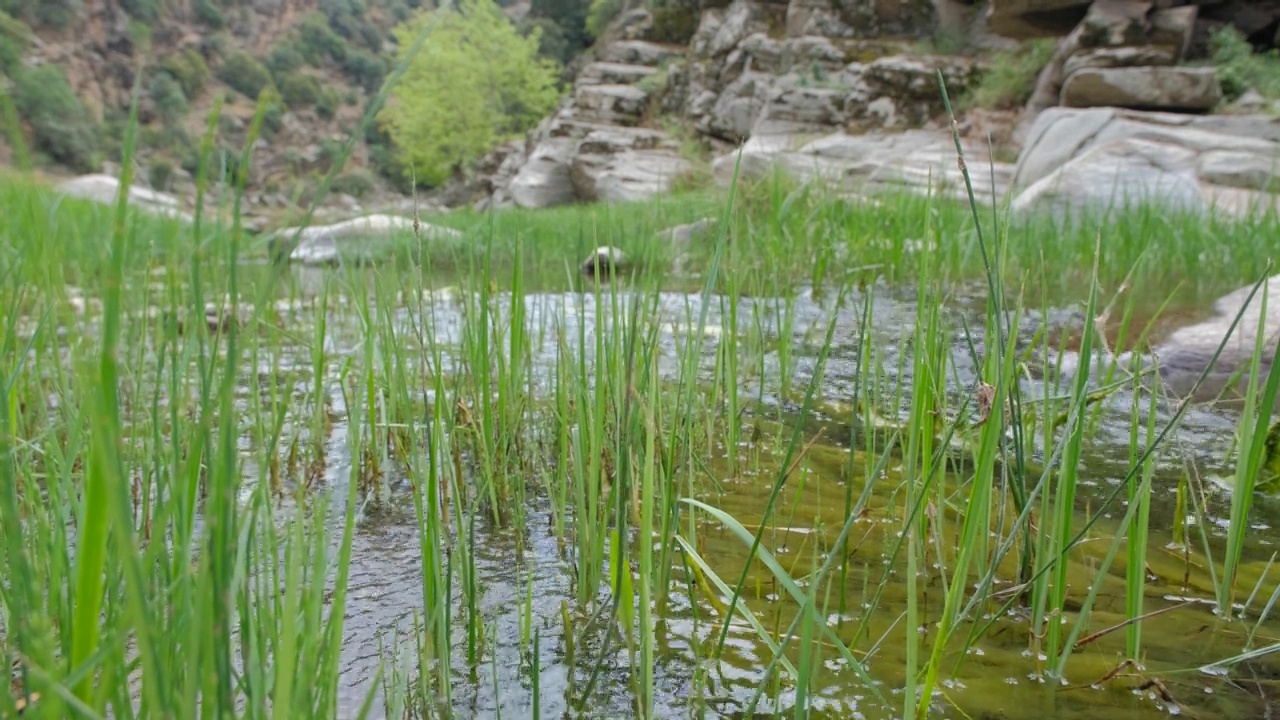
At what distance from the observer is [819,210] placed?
4137 mm

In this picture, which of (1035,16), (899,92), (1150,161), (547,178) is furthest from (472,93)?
(1150,161)

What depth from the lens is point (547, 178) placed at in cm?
1523

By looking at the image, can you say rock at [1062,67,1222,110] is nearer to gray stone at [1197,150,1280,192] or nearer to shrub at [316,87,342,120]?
gray stone at [1197,150,1280,192]

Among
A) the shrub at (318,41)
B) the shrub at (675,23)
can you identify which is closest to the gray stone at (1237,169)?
the shrub at (675,23)

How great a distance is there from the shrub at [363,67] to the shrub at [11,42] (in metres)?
18.7

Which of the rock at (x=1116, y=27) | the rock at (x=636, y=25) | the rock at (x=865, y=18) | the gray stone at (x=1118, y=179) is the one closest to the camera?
the gray stone at (x=1118, y=179)

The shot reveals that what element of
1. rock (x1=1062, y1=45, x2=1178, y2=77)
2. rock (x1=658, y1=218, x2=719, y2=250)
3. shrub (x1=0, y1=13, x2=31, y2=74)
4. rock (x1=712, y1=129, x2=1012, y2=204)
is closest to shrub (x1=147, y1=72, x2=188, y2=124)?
shrub (x1=0, y1=13, x2=31, y2=74)

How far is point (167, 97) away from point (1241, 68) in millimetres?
40930

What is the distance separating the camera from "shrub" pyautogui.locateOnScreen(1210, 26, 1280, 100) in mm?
8969

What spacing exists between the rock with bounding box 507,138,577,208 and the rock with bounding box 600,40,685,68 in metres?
4.13

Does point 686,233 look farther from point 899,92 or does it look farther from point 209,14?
point 209,14

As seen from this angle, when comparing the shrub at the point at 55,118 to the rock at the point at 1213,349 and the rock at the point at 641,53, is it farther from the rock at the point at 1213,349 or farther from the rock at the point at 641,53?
the rock at the point at 1213,349

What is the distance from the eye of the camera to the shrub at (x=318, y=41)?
1885 inches

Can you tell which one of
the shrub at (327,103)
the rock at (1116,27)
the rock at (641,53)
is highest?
the shrub at (327,103)
